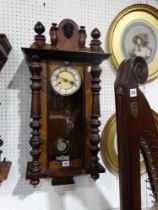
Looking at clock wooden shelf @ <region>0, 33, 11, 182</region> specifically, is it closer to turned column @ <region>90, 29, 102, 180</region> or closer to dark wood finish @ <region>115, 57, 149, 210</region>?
turned column @ <region>90, 29, 102, 180</region>

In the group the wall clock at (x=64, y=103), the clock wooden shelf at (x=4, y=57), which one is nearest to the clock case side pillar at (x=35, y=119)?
the wall clock at (x=64, y=103)

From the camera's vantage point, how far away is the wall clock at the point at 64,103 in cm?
100

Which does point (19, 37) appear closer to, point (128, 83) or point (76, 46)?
point (76, 46)

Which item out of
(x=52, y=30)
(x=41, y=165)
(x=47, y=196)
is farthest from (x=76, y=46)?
(x=47, y=196)

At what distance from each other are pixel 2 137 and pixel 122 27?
85cm

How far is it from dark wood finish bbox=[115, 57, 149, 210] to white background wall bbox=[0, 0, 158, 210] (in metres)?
0.57

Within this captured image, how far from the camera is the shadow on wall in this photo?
3.83 ft

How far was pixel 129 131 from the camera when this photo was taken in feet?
2.32

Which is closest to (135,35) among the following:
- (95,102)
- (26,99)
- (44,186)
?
(95,102)

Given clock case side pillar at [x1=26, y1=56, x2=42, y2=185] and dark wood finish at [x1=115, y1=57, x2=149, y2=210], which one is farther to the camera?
clock case side pillar at [x1=26, y1=56, x2=42, y2=185]

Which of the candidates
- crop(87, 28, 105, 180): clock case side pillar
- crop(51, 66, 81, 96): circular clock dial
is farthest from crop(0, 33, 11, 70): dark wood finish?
crop(87, 28, 105, 180): clock case side pillar

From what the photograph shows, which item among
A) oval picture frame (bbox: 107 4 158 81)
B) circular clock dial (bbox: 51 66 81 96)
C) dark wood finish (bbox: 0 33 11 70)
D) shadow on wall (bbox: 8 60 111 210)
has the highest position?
oval picture frame (bbox: 107 4 158 81)

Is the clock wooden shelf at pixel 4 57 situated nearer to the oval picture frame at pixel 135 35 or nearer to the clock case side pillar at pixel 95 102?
the clock case side pillar at pixel 95 102

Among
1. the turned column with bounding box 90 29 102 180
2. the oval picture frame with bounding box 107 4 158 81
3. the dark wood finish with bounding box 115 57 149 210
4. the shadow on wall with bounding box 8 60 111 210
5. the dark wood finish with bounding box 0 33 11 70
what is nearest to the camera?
the dark wood finish with bounding box 115 57 149 210
